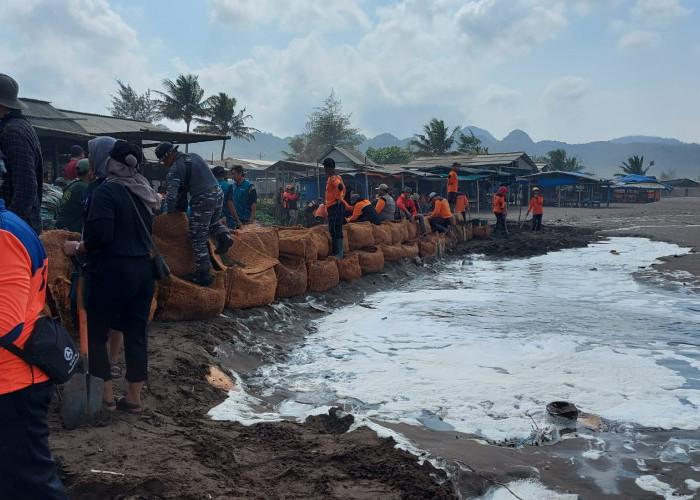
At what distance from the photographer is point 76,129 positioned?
12.8 metres

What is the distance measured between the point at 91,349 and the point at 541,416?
292cm

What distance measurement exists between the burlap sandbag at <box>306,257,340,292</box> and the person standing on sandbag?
2220 millimetres

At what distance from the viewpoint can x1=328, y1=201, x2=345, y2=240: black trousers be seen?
8406mm

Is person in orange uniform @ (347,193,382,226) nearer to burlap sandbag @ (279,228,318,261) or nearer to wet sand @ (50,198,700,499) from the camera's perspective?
burlap sandbag @ (279,228,318,261)

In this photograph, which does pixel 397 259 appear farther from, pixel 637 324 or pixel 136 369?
pixel 136 369

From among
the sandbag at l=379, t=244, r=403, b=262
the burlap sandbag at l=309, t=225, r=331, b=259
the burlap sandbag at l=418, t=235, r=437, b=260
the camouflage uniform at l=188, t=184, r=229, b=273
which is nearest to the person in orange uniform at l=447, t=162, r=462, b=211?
the burlap sandbag at l=418, t=235, r=437, b=260

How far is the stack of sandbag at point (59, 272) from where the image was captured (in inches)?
154

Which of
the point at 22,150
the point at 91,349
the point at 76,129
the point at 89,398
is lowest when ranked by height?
the point at 89,398

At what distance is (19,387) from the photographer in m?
1.70

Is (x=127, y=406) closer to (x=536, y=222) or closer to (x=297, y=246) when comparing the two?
(x=297, y=246)

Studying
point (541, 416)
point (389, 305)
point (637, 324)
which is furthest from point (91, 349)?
point (637, 324)

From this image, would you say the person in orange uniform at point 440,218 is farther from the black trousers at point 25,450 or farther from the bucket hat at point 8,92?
the black trousers at point 25,450

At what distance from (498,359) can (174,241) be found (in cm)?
329

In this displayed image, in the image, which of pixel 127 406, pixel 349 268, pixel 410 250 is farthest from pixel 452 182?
pixel 127 406
